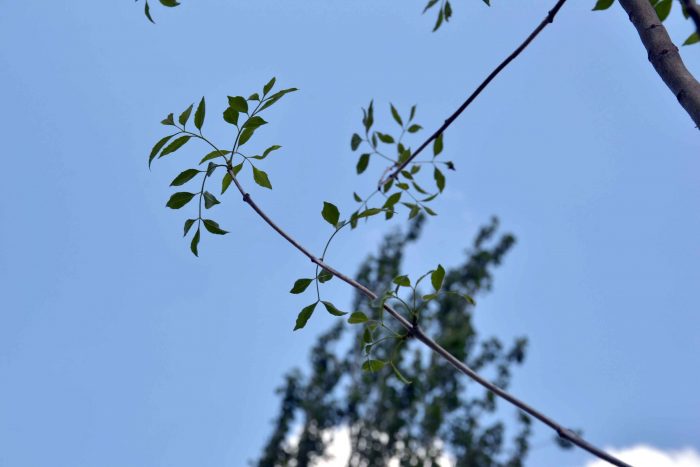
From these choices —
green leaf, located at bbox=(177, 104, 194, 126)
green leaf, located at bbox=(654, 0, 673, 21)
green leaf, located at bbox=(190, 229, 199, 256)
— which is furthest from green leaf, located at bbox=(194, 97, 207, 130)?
green leaf, located at bbox=(654, 0, 673, 21)

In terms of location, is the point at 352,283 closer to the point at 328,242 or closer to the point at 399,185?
the point at 328,242

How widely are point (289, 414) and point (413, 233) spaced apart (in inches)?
125

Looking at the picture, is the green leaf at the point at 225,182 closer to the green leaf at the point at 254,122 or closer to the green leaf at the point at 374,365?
the green leaf at the point at 254,122

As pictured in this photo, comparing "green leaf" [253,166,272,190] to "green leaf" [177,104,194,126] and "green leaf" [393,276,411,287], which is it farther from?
"green leaf" [393,276,411,287]

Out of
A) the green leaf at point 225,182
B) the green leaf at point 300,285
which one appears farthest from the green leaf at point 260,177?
the green leaf at point 300,285

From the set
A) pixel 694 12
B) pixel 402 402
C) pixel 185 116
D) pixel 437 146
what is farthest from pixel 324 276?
pixel 402 402

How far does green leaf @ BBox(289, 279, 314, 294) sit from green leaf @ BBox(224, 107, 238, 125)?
0.22 metres

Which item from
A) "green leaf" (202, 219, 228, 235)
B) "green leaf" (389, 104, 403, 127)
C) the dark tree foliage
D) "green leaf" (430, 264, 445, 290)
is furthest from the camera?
the dark tree foliage

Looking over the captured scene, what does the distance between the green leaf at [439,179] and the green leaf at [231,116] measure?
47cm

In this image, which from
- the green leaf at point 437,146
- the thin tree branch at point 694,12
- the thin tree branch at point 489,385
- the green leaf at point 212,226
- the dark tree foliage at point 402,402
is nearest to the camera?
the thin tree branch at point 694,12

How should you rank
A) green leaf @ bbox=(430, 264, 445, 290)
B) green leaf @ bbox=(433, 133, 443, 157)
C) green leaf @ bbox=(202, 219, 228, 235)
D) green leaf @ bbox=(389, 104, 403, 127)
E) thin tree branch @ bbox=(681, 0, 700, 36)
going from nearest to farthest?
thin tree branch @ bbox=(681, 0, 700, 36), green leaf @ bbox=(430, 264, 445, 290), green leaf @ bbox=(202, 219, 228, 235), green leaf @ bbox=(433, 133, 443, 157), green leaf @ bbox=(389, 104, 403, 127)

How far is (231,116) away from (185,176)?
103 millimetres

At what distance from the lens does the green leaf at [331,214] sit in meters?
0.91

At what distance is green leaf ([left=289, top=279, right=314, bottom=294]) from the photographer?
896 millimetres
